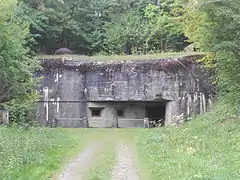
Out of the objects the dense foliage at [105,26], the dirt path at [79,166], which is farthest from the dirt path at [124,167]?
the dense foliage at [105,26]

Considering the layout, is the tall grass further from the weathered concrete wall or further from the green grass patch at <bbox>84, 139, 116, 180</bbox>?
the weathered concrete wall

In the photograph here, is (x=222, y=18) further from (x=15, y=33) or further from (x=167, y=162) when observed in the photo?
(x=15, y=33)

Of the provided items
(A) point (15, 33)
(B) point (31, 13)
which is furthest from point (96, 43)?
(A) point (15, 33)

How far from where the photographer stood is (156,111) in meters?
26.9

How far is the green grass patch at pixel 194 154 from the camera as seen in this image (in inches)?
337

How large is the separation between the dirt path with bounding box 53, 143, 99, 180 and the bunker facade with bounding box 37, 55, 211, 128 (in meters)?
10.5

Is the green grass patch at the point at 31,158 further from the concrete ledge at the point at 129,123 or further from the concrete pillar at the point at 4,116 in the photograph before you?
the concrete ledge at the point at 129,123

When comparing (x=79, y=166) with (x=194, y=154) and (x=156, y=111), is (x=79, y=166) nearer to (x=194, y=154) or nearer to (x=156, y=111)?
(x=194, y=154)

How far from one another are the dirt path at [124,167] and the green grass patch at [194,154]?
23 centimetres

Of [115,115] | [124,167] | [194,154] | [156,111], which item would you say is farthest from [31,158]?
[156,111]

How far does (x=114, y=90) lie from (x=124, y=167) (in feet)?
45.6

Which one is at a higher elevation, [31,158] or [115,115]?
[115,115]

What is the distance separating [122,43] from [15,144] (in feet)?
65.5

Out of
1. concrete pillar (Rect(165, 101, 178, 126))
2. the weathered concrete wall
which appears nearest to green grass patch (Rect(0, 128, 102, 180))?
concrete pillar (Rect(165, 101, 178, 126))
